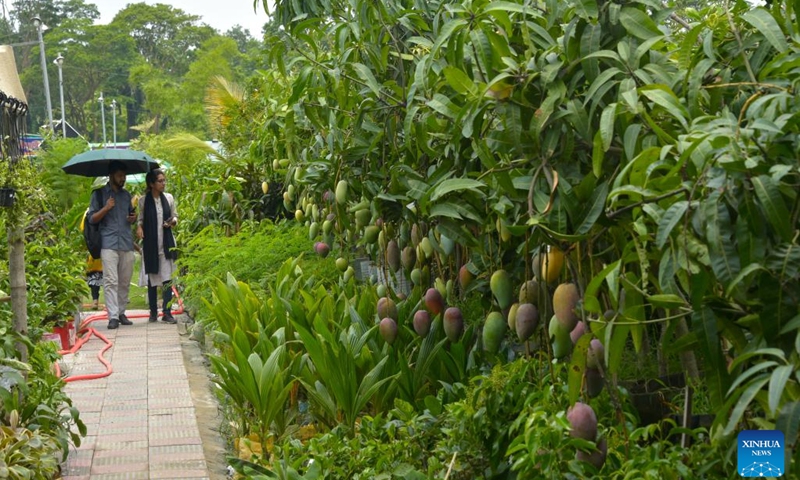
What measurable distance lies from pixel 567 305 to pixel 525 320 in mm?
248

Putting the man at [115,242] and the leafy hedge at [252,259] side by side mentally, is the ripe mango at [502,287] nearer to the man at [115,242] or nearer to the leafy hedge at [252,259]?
the leafy hedge at [252,259]

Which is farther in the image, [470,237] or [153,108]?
[153,108]

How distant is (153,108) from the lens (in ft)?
164

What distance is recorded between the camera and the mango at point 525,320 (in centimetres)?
286

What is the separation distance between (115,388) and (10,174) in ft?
8.16

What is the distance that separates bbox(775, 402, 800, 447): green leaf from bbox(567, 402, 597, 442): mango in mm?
623

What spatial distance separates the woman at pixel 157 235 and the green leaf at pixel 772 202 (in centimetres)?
815

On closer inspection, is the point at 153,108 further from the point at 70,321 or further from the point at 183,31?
the point at 70,321

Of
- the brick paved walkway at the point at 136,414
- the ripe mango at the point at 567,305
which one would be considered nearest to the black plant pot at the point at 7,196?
the brick paved walkway at the point at 136,414

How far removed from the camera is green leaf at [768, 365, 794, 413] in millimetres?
1816

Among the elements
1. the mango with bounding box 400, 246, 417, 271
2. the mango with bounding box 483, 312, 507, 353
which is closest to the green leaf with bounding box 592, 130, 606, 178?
the mango with bounding box 483, 312, 507, 353

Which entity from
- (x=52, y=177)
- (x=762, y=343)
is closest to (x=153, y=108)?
(x=52, y=177)

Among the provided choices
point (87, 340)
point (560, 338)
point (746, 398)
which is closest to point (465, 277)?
point (560, 338)

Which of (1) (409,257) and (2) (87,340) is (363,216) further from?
(2) (87,340)
